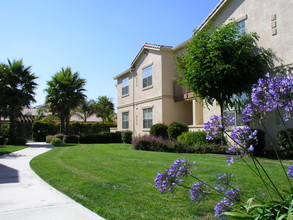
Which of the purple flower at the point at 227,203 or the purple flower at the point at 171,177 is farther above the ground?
the purple flower at the point at 171,177

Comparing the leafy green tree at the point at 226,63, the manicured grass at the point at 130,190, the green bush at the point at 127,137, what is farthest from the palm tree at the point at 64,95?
the manicured grass at the point at 130,190

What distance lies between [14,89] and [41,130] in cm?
Answer: 858

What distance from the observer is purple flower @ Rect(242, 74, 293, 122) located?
338cm

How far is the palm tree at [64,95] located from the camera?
2959cm

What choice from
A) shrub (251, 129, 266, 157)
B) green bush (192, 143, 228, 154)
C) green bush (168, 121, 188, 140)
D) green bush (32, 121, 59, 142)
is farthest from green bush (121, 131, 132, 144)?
shrub (251, 129, 266, 157)

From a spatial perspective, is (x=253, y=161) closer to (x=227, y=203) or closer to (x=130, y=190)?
(x=227, y=203)

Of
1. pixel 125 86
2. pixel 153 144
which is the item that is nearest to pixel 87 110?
pixel 125 86

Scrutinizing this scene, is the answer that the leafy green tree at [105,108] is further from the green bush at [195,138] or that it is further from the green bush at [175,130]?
the green bush at [195,138]

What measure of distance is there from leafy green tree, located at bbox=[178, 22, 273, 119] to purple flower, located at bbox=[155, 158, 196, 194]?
10251 mm

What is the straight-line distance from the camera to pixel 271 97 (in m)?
3.43

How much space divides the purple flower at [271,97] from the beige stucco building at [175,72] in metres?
10.4

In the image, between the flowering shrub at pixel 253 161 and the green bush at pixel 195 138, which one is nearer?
the flowering shrub at pixel 253 161

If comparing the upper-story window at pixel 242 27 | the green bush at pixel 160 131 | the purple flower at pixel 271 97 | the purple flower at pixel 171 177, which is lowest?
the purple flower at pixel 171 177

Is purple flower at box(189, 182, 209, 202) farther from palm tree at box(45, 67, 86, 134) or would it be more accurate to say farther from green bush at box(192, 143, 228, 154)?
palm tree at box(45, 67, 86, 134)
